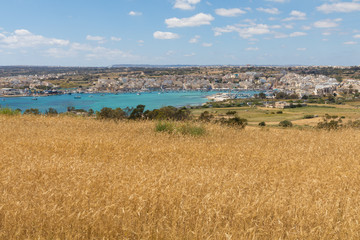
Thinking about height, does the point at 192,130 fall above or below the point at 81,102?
above

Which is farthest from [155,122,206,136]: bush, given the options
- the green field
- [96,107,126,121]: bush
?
the green field

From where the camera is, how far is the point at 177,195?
288 cm

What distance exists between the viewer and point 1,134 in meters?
6.57

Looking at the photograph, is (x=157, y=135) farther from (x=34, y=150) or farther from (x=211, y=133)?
(x=34, y=150)

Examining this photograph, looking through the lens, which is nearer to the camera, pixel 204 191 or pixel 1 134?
pixel 204 191

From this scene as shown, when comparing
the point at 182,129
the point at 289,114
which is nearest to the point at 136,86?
the point at 289,114

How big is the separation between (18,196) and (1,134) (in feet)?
14.8

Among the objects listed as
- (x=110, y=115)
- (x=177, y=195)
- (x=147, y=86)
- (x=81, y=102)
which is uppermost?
(x=177, y=195)

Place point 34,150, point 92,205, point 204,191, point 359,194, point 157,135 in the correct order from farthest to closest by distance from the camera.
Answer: point 157,135
point 34,150
point 359,194
point 204,191
point 92,205

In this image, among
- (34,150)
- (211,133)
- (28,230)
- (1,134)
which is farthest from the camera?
(211,133)

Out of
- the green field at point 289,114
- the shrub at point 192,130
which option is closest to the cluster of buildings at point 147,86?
the green field at point 289,114

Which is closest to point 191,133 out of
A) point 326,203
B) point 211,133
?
point 211,133

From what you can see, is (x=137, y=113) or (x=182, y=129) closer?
(x=182, y=129)

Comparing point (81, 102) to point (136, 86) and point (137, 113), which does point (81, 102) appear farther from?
point (137, 113)
